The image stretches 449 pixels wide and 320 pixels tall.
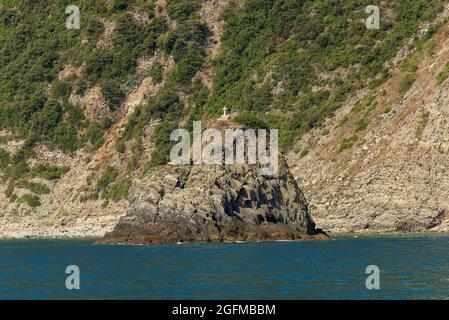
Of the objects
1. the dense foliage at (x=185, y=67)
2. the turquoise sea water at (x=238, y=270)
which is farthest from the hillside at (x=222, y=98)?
→ the turquoise sea water at (x=238, y=270)

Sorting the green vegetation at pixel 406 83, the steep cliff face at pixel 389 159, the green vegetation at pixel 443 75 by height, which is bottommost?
the steep cliff face at pixel 389 159

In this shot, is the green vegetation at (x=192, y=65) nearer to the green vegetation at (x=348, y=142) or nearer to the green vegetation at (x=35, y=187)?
the green vegetation at (x=35, y=187)

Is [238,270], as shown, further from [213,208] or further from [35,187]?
[35,187]

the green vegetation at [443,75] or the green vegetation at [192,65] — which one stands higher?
the green vegetation at [192,65]

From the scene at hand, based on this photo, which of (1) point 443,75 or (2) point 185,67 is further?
(2) point 185,67

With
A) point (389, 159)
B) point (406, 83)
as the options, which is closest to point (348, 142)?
point (389, 159)

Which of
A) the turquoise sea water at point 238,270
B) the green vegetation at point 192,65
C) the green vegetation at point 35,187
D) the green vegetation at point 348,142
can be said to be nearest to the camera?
the turquoise sea water at point 238,270

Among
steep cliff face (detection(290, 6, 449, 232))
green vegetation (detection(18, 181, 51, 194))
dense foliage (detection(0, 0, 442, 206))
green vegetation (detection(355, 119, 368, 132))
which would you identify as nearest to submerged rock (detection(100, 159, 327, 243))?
steep cliff face (detection(290, 6, 449, 232))
